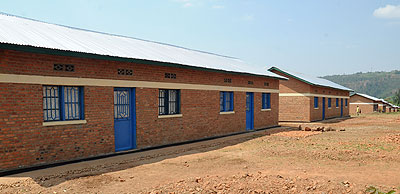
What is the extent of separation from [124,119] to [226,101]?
7201 millimetres

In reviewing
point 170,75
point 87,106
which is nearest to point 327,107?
point 170,75

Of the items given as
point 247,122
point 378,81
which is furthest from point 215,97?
point 378,81

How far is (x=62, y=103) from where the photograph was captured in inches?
380

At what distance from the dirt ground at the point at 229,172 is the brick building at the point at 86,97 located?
2.80 feet

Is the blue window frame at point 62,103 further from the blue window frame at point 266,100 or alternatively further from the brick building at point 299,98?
the brick building at point 299,98

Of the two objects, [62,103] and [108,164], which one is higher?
[62,103]

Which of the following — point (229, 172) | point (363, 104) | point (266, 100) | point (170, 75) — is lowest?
point (363, 104)

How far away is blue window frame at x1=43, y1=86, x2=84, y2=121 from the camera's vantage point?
30.9ft

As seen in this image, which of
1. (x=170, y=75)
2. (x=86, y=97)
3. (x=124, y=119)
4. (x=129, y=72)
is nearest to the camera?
(x=86, y=97)

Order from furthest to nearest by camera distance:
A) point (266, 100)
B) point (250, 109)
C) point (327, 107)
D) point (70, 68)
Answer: point (327, 107)
point (266, 100)
point (250, 109)
point (70, 68)

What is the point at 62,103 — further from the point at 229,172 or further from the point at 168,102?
the point at 229,172

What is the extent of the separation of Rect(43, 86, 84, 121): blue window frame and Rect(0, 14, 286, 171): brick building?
0.03 m

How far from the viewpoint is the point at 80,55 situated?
378 inches

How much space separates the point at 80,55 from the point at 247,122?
39.6ft
